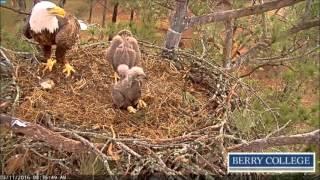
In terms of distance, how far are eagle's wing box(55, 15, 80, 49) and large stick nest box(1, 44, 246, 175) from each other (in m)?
0.19

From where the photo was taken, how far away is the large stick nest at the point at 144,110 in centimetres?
189

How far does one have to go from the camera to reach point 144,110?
7.54 feet

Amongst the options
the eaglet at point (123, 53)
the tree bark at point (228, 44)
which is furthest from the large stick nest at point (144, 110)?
the tree bark at point (228, 44)

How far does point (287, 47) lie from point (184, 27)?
726 millimetres

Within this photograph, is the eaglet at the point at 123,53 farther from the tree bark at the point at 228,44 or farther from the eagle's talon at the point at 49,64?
the tree bark at the point at 228,44

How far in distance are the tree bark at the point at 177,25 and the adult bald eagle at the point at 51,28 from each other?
55 cm

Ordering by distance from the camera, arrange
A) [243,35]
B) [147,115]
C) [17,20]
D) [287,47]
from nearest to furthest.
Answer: [147,115], [17,20], [287,47], [243,35]

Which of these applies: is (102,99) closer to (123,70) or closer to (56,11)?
(123,70)

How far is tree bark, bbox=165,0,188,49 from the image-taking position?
9.15ft

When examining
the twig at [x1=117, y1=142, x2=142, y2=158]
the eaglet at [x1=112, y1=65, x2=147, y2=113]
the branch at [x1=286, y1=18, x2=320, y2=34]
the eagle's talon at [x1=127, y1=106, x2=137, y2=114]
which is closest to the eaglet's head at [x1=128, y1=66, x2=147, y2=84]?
the eaglet at [x1=112, y1=65, x2=147, y2=113]

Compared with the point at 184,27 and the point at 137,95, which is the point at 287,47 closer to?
the point at 184,27

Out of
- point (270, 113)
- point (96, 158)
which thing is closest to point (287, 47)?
point (270, 113)

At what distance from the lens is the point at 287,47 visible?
325 cm

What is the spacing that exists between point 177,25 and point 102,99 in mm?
637
